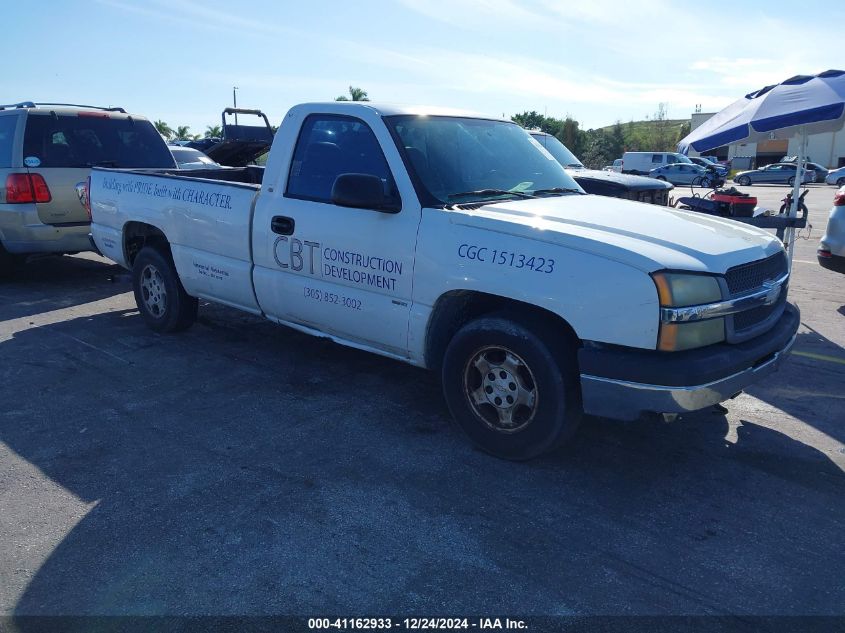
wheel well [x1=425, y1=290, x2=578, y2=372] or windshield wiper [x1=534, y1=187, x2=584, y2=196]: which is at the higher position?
windshield wiper [x1=534, y1=187, x2=584, y2=196]

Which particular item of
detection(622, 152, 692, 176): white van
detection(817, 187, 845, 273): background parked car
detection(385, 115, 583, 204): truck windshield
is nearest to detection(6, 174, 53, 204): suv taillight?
detection(385, 115, 583, 204): truck windshield

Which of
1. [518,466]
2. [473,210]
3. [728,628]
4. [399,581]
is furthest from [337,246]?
[728,628]

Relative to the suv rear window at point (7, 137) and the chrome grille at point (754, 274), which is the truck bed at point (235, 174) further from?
the chrome grille at point (754, 274)

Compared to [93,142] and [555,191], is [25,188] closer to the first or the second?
[93,142]

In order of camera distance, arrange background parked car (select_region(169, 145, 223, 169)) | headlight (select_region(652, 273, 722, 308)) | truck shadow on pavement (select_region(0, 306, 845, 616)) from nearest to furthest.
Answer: truck shadow on pavement (select_region(0, 306, 845, 616))
headlight (select_region(652, 273, 722, 308))
background parked car (select_region(169, 145, 223, 169))

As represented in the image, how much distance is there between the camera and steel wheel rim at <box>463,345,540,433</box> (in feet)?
12.3

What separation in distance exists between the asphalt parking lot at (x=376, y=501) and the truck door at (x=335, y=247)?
2.04 feet

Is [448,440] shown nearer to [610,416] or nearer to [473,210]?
[610,416]

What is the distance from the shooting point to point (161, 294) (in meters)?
6.29

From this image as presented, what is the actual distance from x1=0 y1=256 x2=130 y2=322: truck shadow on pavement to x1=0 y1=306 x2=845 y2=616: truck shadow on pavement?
2.71m

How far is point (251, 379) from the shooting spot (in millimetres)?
5223

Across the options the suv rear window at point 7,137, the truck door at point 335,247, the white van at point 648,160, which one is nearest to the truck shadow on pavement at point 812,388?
the truck door at point 335,247

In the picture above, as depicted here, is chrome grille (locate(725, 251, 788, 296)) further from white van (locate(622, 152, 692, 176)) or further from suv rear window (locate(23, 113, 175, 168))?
white van (locate(622, 152, 692, 176))

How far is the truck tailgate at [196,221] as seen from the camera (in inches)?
205
